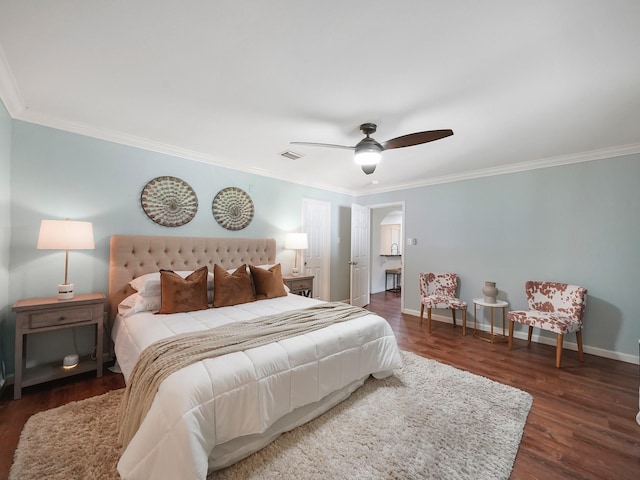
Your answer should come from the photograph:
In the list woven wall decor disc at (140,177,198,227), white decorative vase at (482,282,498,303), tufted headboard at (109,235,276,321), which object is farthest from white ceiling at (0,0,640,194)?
white decorative vase at (482,282,498,303)

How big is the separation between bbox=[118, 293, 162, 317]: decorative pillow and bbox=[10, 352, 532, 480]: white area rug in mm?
688

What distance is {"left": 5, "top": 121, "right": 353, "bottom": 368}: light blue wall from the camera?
245cm

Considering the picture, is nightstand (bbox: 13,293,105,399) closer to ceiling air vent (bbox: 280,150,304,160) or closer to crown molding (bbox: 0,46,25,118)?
crown molding (bbox: 0,46,25,118)

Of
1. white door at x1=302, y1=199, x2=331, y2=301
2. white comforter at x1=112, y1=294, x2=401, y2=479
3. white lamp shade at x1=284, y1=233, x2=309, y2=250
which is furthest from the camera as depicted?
white door at x1=302, y1=199, x2=331, y2=301

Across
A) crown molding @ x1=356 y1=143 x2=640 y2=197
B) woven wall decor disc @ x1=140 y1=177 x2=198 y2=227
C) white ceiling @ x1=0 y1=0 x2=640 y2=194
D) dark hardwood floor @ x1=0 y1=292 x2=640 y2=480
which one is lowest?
dark hardwood floor @ x1=0 y1=292 x2=640 y2=480

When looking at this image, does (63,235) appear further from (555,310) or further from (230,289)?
(555,310)

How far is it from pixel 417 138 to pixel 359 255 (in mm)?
3266

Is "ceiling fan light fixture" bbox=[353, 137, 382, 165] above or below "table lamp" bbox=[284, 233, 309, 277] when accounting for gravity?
above

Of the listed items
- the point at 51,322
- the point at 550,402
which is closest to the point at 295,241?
the point at 51,322

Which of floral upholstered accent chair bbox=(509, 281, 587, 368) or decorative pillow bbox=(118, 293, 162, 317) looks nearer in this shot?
decorative pillow bbox=(118, 293, 162, 317)

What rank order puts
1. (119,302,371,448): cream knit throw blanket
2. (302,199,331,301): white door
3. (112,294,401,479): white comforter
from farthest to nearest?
(302,199,331,301): white door < (119,302,371,448): cream knit throw blanket < (112,294,401,479): white comforter

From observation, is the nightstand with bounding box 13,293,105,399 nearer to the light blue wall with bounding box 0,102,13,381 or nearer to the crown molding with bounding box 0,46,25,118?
the light blue wall with bounding box 0,102,13,381

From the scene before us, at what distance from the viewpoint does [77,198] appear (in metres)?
2.71

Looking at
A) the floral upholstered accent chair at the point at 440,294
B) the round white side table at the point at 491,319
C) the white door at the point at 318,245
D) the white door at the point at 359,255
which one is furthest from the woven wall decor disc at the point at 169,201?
the round white side table at the point at 491,319
